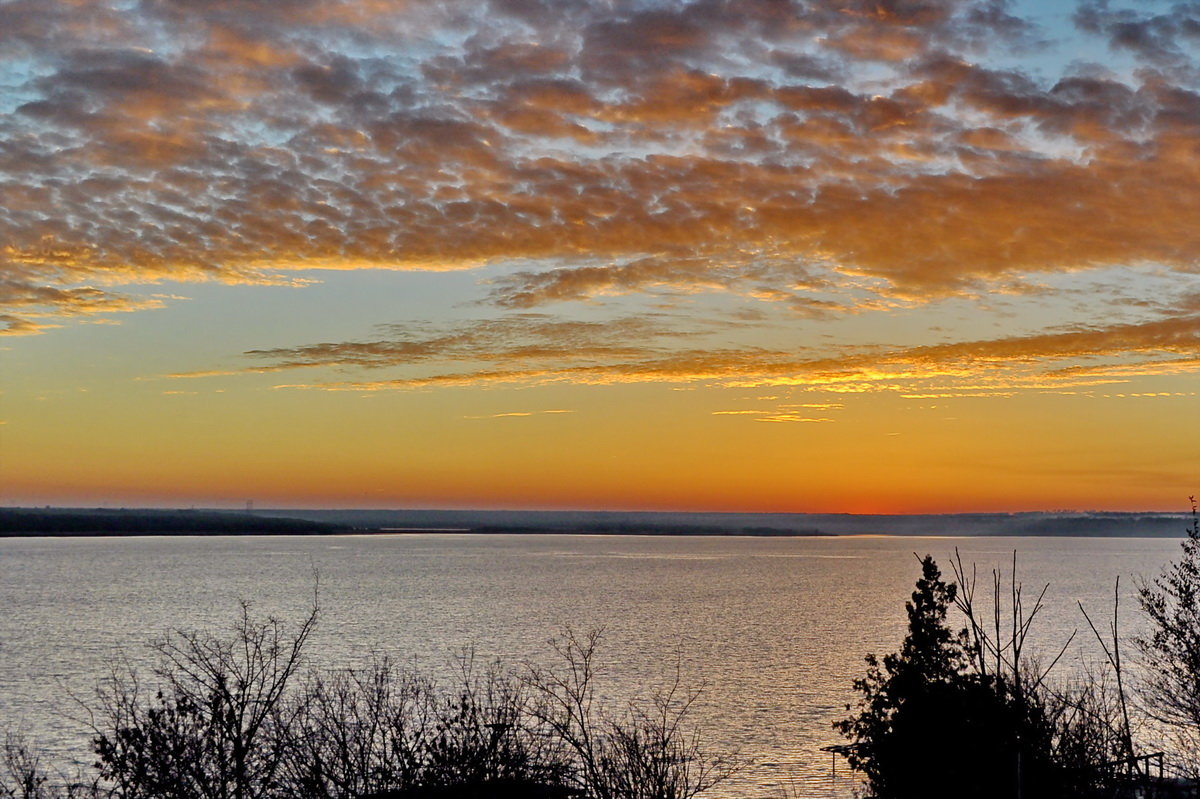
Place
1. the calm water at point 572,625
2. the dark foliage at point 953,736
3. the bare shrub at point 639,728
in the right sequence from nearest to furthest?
1. the dark foliage at point 953,736
2. the bare shrub at point 639,728
3. the calm water at point 572,625

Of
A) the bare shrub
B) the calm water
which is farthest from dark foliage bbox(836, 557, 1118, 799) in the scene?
the calm water

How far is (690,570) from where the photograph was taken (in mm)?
198500

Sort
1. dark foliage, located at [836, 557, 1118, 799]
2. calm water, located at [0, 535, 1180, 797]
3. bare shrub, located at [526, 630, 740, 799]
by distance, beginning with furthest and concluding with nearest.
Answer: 1. calm water, located at [0, 535, 1180, 797]
2. bare shrub, located at [526, 630, 740, 799]
3. dark foliage, located at [836, 557, 1118, 799]

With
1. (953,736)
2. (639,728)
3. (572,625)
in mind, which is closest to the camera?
(953,736)

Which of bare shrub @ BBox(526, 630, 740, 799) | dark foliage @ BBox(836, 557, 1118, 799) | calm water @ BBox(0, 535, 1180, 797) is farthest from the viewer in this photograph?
calm water @ BBox(0, 535, 1180, 797)

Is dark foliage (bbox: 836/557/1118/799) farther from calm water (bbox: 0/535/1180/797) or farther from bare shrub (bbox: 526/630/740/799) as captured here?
calm water (bbox: 0/535/1180/797)

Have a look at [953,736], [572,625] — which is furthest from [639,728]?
[572,625]

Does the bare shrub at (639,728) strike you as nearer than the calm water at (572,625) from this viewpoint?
Yes

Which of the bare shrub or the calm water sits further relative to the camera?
the calm water

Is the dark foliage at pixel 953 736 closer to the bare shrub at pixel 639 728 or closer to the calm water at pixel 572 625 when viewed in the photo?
the bare shrub at pixel 639 728

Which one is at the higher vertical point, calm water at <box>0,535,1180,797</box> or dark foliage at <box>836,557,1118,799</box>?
dark foliage at <box>836,557,1118,799</box>

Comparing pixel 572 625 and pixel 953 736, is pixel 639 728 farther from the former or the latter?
pixel 572 625

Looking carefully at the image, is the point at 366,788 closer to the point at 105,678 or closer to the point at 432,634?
the point at 105,678

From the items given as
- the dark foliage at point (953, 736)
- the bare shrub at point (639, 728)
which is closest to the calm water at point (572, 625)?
the bare shrub at point (639, 728)
